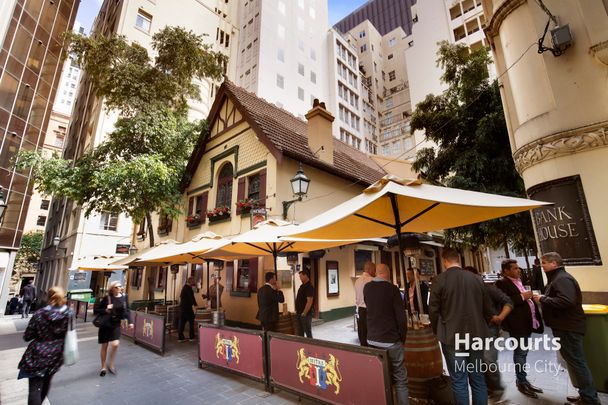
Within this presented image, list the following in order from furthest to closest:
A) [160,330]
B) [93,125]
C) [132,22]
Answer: [132,22]
[93,125]
[160,330]

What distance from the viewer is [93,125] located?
26344 millimetres

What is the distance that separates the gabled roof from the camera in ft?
38.0

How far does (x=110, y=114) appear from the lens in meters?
25.2

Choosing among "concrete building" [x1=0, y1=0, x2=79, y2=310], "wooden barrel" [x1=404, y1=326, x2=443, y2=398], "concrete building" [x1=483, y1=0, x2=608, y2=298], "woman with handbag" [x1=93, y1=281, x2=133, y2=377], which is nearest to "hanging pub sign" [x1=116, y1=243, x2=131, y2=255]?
"concrete building" [x1=0, y1=0, x2=79, y2=310]

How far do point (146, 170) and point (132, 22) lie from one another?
2608cm

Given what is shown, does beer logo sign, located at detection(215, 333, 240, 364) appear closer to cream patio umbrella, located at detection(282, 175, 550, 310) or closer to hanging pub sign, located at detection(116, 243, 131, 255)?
cream patio umbrella, located at detection(282, 175, 550, 310)

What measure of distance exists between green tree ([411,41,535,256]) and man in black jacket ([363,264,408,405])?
7868 millimetres

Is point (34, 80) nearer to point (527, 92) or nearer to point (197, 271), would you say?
point (197, 271)

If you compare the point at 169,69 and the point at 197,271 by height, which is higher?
the point at 169,69

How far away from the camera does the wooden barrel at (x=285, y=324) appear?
763cm

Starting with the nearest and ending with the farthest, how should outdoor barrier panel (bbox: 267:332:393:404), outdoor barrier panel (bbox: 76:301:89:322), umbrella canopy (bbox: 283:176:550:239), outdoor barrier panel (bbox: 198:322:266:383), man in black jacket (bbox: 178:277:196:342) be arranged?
umbrella canopy (bbox: 283:176:550:239) → outdoor barrier panel (bbox: 267:332:393:404) → outdoor barrier panel (bbox: 198:322:266:383) → man in black jacket (bbox: 178:277:196:342) → outdoor barrier panel (bbox: 76:301:89:322)

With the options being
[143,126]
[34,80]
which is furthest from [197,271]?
[34,80]

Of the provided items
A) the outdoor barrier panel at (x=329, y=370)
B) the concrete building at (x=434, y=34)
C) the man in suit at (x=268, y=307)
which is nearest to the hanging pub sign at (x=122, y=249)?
the man in suit at (x=268, y=307)

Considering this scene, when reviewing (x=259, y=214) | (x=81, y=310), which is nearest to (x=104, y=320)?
(x=259, y=214)
